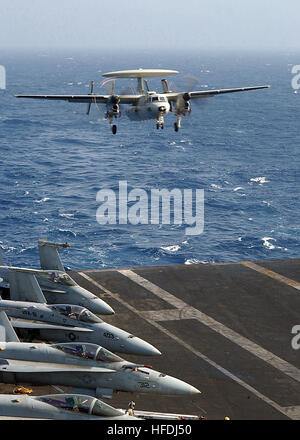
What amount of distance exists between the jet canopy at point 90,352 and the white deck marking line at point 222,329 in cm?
1065

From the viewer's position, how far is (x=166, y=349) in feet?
133

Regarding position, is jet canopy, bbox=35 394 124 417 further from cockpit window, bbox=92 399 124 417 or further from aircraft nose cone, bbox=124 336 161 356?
aircraft nose cone, bbox=124 336 161 356

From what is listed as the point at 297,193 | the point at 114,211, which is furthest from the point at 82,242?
the point at 297,193

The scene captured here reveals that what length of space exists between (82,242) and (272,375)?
144 feet

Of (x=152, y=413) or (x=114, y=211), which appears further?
(x=114, y=211)

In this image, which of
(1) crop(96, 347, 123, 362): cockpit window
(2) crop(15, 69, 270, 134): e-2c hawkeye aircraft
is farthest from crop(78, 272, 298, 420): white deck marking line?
(2) crop(15, 69, 270, 134): e-2c hawkeye aircraft

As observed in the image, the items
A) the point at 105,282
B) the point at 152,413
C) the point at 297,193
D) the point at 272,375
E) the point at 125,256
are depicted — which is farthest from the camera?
the point at 297,193

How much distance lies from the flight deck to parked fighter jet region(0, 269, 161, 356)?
221cm

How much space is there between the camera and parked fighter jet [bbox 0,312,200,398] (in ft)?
108

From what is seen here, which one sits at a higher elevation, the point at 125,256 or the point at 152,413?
the point at 152,413

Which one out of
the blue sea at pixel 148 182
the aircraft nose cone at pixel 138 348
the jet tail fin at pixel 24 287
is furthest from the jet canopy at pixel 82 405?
the blue sea at pixel 148 182

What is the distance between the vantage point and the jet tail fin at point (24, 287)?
135 feet

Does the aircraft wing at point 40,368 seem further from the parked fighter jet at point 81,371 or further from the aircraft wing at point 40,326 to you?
the aircraft wing at point 40,326
